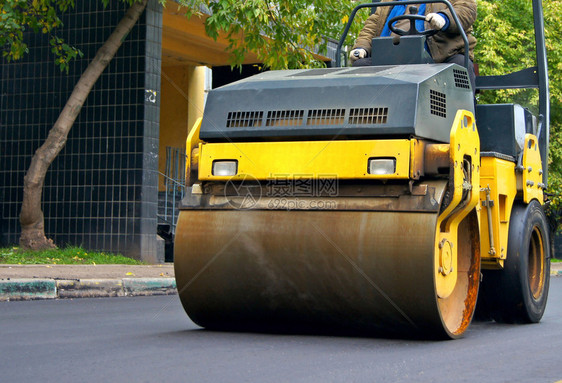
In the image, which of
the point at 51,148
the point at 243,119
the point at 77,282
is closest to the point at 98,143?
the point at 51,148


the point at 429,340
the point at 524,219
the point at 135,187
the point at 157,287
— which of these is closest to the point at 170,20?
the point at 135,187

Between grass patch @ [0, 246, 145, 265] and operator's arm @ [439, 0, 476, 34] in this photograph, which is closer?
operator's arm @ [439, 0, 476, 34]

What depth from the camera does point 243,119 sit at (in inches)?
257

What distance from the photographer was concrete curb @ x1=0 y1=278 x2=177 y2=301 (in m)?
10.0

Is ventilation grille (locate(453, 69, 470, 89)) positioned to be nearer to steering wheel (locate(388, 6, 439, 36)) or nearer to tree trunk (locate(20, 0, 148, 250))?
steering wheel (locate(388, 6, 439, 36))

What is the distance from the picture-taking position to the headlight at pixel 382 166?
601 cm

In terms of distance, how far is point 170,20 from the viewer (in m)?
17.2

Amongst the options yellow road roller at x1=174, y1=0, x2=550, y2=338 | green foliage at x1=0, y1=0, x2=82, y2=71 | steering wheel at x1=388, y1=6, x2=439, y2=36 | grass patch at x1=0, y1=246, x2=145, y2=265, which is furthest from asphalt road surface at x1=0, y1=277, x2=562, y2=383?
green foliage at x1=0, y1=0, x2=82, y2=71

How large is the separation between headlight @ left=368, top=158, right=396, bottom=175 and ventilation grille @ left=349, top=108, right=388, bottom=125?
272 mm

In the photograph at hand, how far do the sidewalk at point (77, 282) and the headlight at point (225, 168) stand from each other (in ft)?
14.4

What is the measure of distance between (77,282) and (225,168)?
4.76m

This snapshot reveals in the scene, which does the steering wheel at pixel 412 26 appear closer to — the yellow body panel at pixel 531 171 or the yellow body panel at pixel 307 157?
the yellow body panel at pixel 531 171

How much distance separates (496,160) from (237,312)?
2.33 meters

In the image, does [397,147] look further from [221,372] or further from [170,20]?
[170,20]
